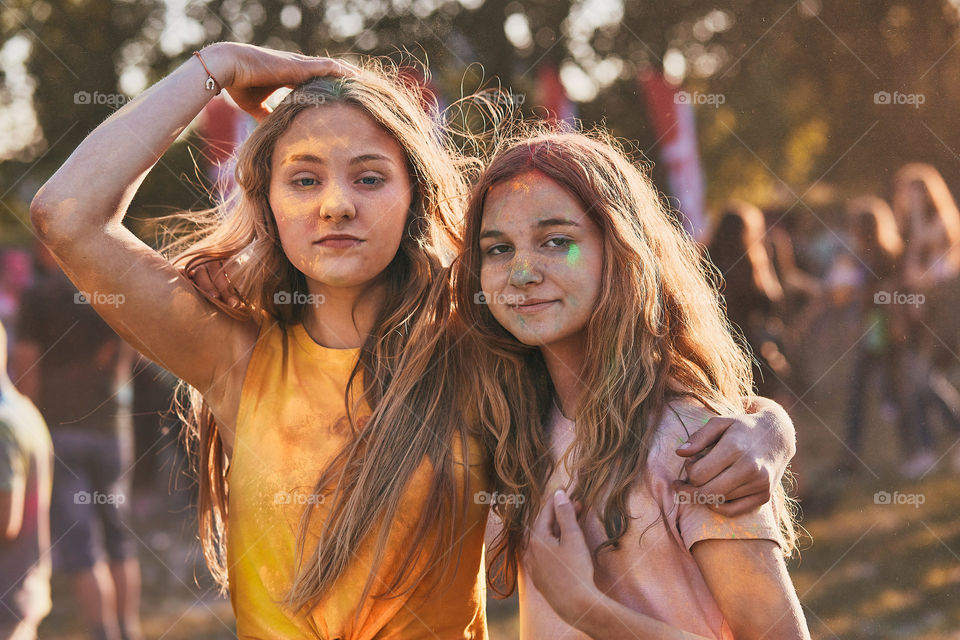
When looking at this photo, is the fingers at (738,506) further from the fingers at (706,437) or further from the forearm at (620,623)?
the forearm at (620,623)

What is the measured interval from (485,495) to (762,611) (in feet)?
1.93

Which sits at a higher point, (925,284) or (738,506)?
(925,284)

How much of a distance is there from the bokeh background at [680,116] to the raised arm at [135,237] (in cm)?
246

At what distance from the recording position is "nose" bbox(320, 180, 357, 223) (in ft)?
6.14

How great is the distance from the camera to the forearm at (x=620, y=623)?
5.60 ft

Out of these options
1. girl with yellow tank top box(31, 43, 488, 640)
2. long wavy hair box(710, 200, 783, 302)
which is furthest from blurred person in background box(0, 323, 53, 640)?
long wavy hair box(710, 200, 783, 302)

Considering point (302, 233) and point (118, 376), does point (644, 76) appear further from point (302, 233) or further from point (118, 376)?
point (302, 233)

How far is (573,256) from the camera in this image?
188 cm

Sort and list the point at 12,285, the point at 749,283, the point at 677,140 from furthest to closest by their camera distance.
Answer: the point at 677,140
the point at 12,285
the point at 749,283

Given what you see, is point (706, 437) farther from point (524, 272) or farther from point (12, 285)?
point (12, 285)

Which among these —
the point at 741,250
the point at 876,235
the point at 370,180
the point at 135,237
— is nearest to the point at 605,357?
the point at 370,180

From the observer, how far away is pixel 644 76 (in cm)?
693

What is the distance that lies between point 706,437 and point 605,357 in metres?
0.27

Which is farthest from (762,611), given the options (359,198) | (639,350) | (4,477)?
(4,477)
